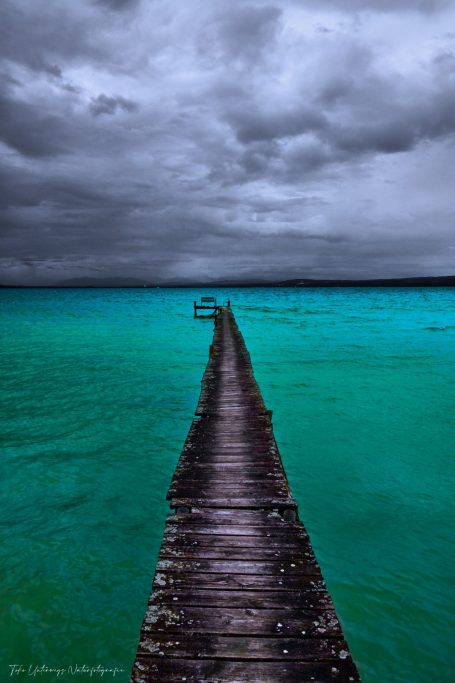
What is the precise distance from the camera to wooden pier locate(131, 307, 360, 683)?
2.83m

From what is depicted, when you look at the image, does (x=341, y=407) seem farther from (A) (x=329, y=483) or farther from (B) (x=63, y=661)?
(B) (x=63, y=661)

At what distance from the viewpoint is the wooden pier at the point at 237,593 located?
283cm

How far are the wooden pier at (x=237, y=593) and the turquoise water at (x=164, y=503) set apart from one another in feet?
5.39

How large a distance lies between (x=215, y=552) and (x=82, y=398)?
1189cm

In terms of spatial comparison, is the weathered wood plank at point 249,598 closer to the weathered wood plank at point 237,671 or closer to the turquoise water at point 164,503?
the weathered wood plank at point 237,671

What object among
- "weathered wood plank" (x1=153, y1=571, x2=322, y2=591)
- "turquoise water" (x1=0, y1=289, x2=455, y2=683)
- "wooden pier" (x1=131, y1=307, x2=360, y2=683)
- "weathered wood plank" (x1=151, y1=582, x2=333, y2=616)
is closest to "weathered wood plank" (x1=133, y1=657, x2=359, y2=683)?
"wooden pier" (x1=131, y1=307, x2=360, y2=683)

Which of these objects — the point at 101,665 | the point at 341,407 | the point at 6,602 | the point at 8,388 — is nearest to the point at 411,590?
the point at 101,665

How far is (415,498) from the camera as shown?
8055mm

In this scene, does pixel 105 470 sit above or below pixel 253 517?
below

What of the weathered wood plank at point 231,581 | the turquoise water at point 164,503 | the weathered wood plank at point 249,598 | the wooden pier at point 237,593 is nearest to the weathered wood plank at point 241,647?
the wooden pier at point 237,593

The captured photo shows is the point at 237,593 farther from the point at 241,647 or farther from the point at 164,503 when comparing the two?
the point at 164,503

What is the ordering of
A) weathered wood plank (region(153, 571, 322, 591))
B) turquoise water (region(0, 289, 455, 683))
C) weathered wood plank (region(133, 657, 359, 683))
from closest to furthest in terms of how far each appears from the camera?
1. weathered wood plank (region(133, 657, 359, 683))
2. weathered wood plank (region(153, 571, 322, 591))
3. turquoise water (region(0, 289, 455, 683))

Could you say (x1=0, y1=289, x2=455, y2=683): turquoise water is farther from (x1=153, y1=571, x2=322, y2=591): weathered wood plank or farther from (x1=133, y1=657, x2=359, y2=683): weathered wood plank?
(x1=133, y1=657, x2=359, y2=683): weathered wood plank

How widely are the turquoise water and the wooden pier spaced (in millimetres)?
1642
